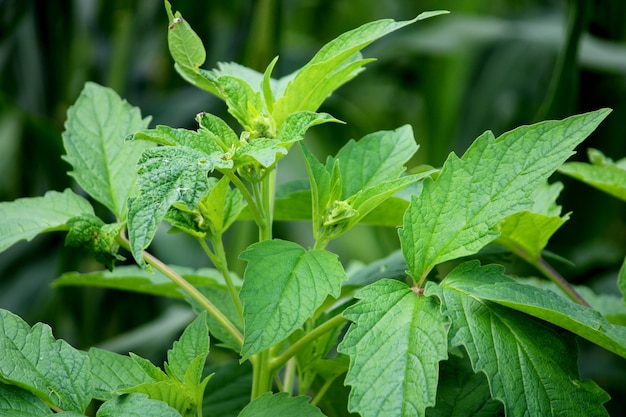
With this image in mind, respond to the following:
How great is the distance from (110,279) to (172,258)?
0.90m

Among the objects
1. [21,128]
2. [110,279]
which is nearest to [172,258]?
[21,128]

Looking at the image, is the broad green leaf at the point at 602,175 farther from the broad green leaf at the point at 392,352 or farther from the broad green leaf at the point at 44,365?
the broad green leaf at the point at 44,365

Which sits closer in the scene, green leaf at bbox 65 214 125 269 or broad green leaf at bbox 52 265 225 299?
green leaf at bbox 65 214 125 269

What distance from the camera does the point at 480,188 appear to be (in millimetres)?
416

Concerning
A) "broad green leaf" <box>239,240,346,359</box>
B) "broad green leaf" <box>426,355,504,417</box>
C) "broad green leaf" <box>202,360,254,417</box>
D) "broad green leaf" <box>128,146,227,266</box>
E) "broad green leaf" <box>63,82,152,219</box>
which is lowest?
"broad green leaf" <box>202,360,254,417</box>

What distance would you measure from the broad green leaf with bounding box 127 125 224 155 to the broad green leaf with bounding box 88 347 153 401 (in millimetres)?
130

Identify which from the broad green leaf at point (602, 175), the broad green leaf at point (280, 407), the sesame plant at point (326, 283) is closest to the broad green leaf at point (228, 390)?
the sesame plant at point (326, 283)

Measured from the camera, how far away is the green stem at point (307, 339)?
43cm

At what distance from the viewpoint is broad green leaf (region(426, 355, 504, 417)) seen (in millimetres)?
458

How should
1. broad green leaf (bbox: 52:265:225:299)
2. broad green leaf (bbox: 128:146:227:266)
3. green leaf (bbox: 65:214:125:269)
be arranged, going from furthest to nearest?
broad green leaf (bbox: 52:265:225:299) → green leaf (bbox: 65:214:125:269) → broad green leaf (bbox: 128:146:227:266)

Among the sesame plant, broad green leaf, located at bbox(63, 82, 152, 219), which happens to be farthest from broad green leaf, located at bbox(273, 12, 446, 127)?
broad green leaf, located at bbox(63, 82, 152, 219)

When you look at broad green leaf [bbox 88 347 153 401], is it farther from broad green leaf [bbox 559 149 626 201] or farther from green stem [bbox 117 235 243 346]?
broad green leaf [bbox 559 149 626 201]

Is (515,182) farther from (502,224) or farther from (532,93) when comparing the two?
(532,93)

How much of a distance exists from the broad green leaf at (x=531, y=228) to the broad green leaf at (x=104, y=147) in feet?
0.84
